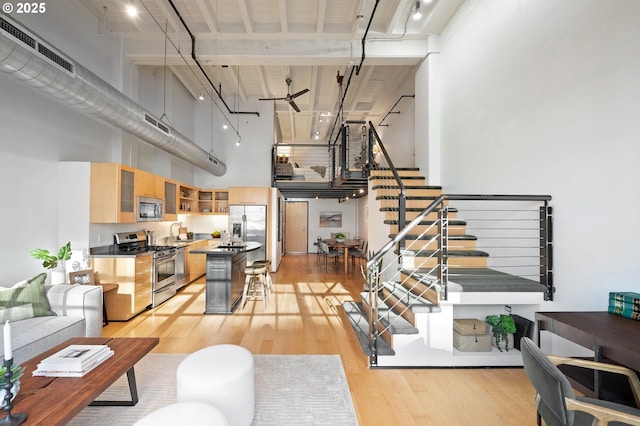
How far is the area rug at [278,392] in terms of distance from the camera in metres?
2.19

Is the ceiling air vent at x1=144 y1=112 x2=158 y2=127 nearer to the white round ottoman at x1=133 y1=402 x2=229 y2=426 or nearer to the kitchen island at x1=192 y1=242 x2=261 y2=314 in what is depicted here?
the kitchen island at x1=192 y1=242 x2=261 y2=314

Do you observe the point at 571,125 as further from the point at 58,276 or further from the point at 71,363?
the point at 58,276

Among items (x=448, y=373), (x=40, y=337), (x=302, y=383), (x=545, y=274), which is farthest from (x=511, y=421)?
(x=40, y=337)

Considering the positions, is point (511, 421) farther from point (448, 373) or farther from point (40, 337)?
point (40, 337)

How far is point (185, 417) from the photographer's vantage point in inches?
58.9

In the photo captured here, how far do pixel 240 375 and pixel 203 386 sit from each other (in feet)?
0.77

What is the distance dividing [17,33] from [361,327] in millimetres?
4542

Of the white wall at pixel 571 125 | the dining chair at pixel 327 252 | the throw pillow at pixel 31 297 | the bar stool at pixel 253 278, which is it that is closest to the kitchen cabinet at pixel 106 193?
the throw pillow at pixel 31 297

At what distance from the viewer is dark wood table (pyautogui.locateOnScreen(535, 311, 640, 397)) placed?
65.9 inches

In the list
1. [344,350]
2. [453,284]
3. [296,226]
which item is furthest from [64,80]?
[296,226]

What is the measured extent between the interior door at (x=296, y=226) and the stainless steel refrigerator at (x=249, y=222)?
17.0 feet

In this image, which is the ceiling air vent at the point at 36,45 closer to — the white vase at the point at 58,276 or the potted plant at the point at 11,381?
the white vase at the point at 58,276

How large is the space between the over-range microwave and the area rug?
274 cm

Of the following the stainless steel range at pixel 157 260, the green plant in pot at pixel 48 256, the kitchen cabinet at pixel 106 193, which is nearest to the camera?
the green plant in pot at pixel 48 256
